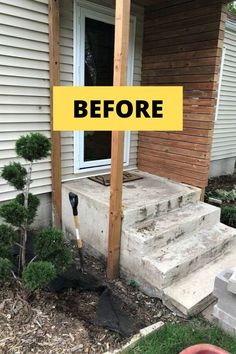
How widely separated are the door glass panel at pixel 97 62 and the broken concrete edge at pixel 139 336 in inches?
84.7

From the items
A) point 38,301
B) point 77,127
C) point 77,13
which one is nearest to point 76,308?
point 38,301

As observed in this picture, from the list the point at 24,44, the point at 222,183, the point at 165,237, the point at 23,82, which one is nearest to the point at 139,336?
the point at 165,237

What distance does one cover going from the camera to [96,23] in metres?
3.43

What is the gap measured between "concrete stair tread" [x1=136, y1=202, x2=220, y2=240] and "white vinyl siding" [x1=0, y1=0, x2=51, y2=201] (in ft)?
4.60

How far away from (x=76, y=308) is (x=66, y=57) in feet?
8.35

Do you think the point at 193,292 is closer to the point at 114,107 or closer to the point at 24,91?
the point at 114,107

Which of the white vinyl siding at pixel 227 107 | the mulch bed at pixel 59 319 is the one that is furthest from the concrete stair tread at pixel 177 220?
the white vinyl siding at pixel 227 107

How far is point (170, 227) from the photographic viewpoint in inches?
115

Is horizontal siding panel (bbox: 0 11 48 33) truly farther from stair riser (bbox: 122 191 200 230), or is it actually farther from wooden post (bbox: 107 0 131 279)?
stair riser (bbox: 122 191 200 230)

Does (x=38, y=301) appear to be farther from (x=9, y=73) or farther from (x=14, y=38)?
(x=14, y=38)

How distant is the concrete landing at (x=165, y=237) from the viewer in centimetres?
249

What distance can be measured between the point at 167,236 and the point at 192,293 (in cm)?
58

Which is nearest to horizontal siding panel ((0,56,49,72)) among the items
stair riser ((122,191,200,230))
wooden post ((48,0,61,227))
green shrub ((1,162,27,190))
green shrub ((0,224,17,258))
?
wooden post ((48,0,61,227))

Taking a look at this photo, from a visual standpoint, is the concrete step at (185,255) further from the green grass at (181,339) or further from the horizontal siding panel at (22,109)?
the horizontal siding panel at (22,109)
